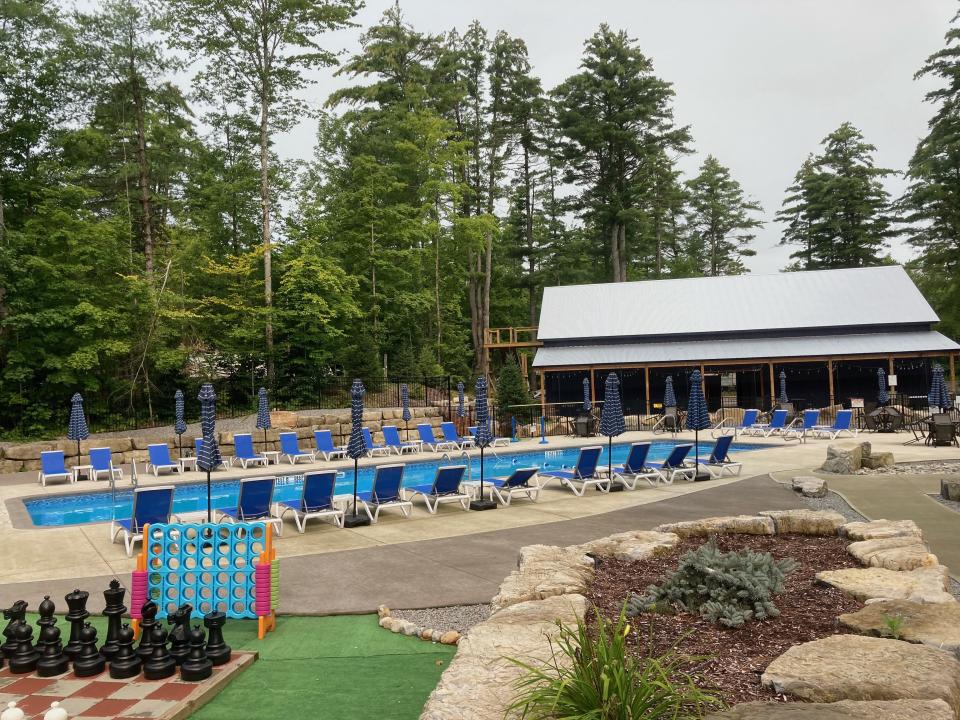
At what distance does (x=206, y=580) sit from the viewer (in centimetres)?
520

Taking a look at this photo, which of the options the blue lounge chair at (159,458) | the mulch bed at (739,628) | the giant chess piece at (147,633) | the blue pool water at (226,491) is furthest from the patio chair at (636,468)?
the blue lounge chair at (159,458)

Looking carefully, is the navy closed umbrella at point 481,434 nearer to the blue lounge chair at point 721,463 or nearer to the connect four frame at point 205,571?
the blue lounge chair at point 721,463

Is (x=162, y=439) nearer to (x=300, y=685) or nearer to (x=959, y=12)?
(x=300, y=685)

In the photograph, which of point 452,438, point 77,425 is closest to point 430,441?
point 452,438

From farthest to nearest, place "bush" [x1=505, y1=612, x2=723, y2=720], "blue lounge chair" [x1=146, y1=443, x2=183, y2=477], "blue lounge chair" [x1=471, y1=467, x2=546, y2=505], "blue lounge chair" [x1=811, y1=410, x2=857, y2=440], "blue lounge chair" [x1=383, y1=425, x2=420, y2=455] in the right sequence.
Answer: "blue lounge chair" [x1=811, y1=410, x2=857, y2=440] → "blue lounge chair" [x1=383, y1=425, x2=420, y2=455] → "blue lounge chair" [x1=146, y1=443, x2=183, y2=477] → "blue lounge chair" [x1=471, y1=467, x2=546, y2=505] → "bush" [x1=505, y1=612, x2=723, y2=720]

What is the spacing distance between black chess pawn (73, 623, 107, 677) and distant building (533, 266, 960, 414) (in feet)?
81.3

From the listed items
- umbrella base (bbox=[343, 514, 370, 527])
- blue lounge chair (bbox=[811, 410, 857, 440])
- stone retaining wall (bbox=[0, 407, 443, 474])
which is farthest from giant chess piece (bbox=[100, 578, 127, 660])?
blue lounge chair (bbox=[811, 410, 857, 440])

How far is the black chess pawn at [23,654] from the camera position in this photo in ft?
13.3

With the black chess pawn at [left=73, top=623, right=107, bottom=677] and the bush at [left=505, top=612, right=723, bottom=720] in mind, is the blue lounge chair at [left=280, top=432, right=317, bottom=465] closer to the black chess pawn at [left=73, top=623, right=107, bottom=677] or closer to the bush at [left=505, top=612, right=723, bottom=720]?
the black chess pawn at [left=73, top=623, right=107, bottom=677]

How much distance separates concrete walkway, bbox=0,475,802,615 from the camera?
5.86 m

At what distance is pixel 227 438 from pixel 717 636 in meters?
16.7

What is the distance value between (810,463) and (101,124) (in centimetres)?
2685

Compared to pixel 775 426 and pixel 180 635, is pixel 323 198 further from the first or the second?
pixel 180 635

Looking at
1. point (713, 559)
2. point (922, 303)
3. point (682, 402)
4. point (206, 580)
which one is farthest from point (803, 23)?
point (206, 580)
